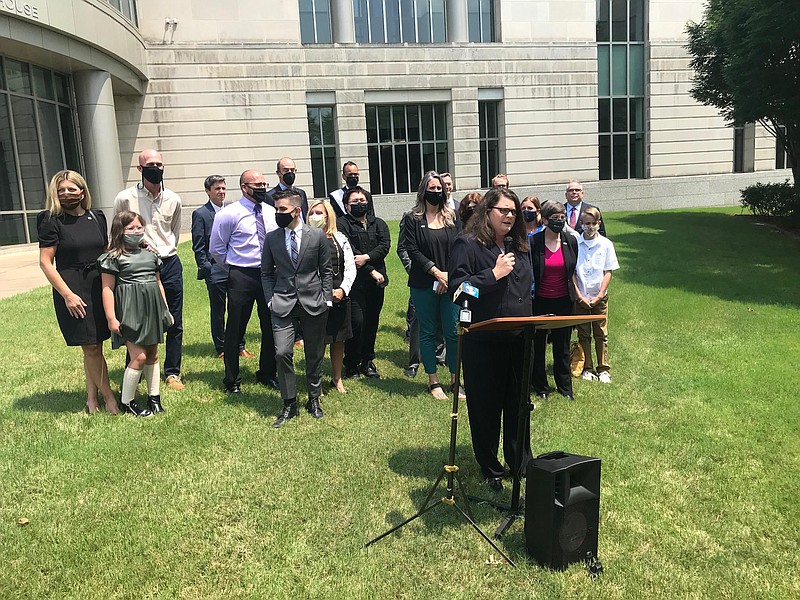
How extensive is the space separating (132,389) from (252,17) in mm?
21984

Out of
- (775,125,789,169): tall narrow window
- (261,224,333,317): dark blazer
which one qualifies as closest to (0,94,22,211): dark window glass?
(261,224,333,317): dark blazer

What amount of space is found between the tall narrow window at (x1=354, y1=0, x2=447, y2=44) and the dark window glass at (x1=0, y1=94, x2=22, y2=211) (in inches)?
546

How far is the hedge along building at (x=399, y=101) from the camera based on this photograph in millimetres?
21000

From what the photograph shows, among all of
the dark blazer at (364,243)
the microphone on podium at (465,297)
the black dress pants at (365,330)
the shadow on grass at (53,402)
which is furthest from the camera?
the black dress pants at (365,330)

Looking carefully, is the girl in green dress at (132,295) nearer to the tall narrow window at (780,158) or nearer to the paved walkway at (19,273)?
the paved walkway at (19,273)

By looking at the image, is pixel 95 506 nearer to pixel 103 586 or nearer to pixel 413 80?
pixel 103 586

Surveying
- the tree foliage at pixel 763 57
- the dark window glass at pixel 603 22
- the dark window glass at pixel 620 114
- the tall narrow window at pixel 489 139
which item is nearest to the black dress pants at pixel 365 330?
the tree foliage at pixel 763 57

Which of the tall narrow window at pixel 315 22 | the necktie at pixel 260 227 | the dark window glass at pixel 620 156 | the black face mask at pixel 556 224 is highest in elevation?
the tall narrow window at pixel 315 22

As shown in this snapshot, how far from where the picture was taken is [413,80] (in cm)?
2588

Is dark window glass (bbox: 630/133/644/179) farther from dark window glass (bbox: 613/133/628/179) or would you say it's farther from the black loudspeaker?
the black loudspeaker

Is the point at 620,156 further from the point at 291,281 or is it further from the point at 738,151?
the point at 291,281

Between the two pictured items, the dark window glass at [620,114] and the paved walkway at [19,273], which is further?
the dark window glass at [620,114]

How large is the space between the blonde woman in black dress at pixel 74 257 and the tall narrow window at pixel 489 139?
2381 cm

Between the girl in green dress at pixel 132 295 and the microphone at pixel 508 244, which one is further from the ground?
the microphone at pixel 508 244
